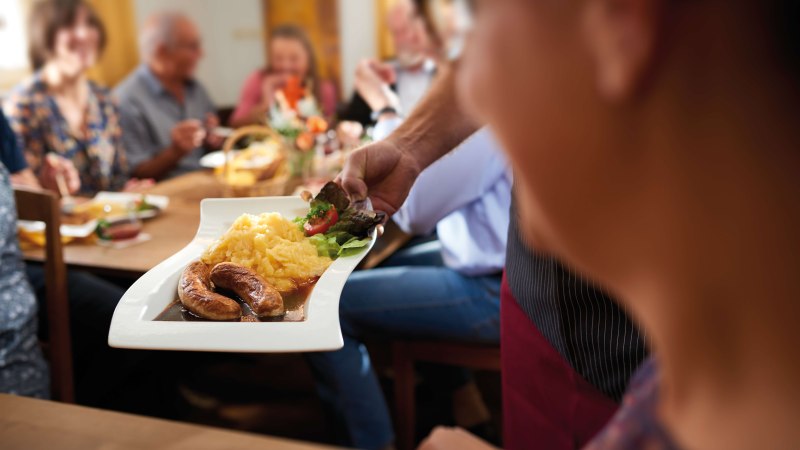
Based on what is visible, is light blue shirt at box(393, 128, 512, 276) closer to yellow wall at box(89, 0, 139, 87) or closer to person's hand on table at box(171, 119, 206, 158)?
person's hand on table at box(171, 119, 206, 158)

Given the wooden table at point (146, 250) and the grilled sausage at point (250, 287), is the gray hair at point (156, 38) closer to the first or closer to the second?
the wooden table at point (146, 250)

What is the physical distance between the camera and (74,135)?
3082 millimetres

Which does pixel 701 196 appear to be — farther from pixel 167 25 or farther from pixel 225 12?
pixel 225 12

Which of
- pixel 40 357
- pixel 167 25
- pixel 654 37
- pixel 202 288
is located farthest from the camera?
pixel 167 25

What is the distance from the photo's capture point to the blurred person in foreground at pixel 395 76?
49cm

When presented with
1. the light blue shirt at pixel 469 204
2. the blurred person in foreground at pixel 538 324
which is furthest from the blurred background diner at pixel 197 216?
the blurred person in foreground at pixel 538 324

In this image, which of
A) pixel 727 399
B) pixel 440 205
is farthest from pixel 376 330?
pixel 727 399

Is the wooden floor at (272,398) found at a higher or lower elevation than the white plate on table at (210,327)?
lower

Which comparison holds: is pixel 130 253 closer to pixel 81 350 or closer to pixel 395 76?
pixel 81 350

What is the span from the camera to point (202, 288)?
0.83m

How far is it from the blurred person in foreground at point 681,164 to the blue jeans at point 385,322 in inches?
60.9

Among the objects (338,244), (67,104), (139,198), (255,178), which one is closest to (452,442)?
(338,244)

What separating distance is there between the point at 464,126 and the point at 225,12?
5.77 metres

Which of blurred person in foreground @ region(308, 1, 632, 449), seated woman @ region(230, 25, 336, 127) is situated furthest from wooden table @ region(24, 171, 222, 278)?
seated woman @ region(230, 25, 336, 127)
